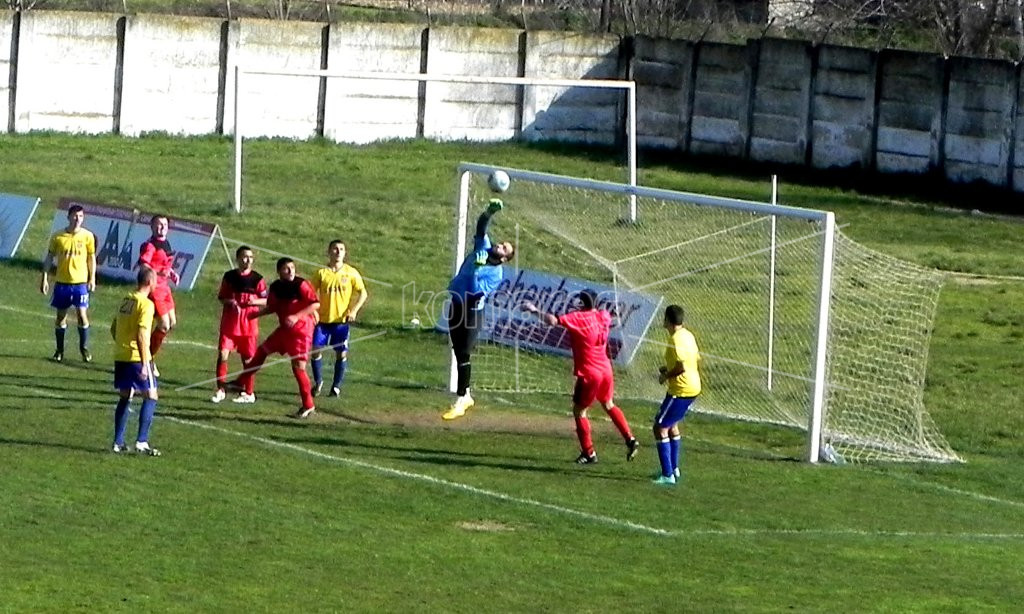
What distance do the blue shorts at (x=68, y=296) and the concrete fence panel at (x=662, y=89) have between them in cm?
2277

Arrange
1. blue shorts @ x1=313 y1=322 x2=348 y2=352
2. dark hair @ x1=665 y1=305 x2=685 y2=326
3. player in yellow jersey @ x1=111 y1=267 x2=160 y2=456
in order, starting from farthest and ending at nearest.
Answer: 1. blue shorts @ x1=313 y1=322 x2=348 y2=352
2. dark hair @ x1=665 y1=305 x2=685 y2=326
3. player in yellow jersey @ x1=111 y1=267 x2=160 y2=456

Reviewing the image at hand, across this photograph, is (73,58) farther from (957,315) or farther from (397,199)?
(957,315)

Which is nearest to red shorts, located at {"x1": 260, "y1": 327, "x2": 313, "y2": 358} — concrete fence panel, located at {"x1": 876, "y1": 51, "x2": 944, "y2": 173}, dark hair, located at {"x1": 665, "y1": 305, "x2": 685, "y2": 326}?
dark hair, located at {"x1": 665, "y1": 305, "x2": 685, "y2": 326}

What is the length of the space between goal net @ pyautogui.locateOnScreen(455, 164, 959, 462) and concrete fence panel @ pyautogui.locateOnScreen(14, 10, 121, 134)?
13.4 metres

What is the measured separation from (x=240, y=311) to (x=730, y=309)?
7.60m

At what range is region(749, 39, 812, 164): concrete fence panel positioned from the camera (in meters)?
40.1

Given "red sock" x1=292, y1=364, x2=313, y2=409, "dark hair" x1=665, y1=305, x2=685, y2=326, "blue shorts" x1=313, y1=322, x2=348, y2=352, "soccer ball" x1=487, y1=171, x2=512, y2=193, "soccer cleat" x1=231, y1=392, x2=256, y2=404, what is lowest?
"soccer cleat" x1=231, y1=392, x2=256, y2=404

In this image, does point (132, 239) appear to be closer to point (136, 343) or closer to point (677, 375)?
point (136, 343)

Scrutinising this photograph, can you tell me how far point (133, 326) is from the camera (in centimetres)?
1591

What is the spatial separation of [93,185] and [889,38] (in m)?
20.7

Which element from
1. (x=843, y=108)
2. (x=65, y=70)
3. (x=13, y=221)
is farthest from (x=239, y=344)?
(x=843, y=108)

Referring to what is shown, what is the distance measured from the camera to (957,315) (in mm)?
26906

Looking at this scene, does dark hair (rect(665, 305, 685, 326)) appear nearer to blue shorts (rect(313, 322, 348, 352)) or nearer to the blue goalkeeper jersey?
the blue goalkeeper jersey

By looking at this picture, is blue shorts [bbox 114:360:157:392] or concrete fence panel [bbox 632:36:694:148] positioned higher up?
concrete fence panel [bbox 632:36:694:148]
